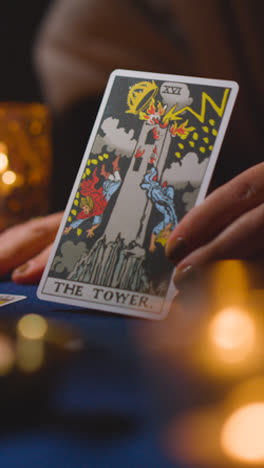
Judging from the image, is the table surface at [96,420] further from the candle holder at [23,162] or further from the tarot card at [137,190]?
the candle holder at [23,162]

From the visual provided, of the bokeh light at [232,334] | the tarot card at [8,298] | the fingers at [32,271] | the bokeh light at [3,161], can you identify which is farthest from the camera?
the bokeh light at [3,161]

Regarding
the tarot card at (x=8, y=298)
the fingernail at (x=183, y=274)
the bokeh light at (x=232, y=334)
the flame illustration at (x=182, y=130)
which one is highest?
the flame illustration at (x=182, y=130)

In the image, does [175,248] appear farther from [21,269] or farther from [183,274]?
[21,269]

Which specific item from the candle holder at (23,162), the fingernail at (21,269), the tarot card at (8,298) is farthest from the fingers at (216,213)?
the candle holder at (23,162)

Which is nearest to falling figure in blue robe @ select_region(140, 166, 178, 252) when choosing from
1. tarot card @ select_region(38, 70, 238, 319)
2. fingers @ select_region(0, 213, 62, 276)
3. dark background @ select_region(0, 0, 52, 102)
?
tarot card @ select_region(38, 70, 238, 319)

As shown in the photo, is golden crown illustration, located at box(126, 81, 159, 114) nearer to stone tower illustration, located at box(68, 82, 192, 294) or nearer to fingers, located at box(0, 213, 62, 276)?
stone tower illustration, located at box(68, 82, 192, 294)

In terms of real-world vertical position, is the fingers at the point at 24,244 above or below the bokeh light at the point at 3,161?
below
